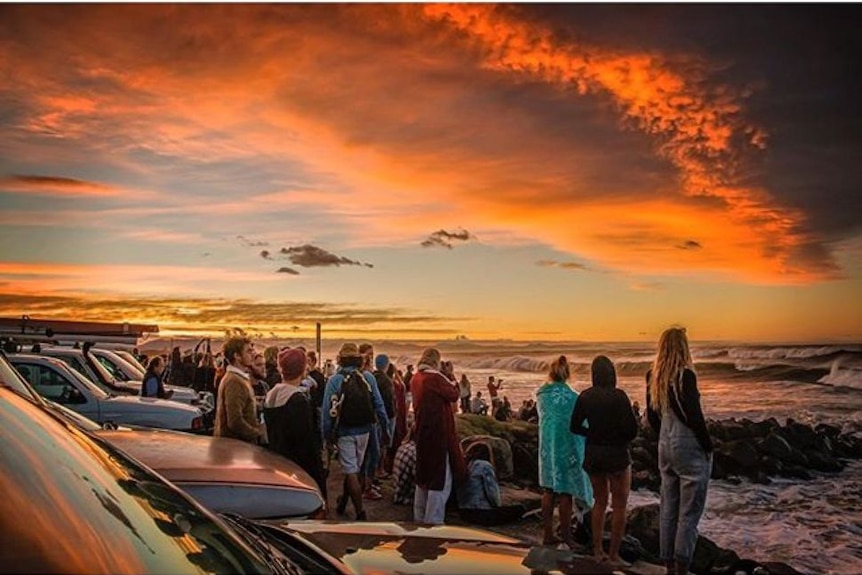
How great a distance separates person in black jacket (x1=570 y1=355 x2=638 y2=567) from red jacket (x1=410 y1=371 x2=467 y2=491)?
1208 millimetres

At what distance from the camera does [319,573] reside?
6.50ft

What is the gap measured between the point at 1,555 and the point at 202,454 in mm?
3520

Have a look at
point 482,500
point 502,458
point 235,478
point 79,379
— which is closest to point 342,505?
point 482,500

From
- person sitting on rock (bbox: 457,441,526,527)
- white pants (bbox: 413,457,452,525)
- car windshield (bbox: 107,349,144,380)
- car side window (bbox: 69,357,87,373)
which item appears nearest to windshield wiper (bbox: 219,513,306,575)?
white pants (bbox: 413,457,452,525)

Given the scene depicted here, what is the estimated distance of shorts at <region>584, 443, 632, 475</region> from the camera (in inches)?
272

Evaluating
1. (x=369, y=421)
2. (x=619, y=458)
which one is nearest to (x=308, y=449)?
(x=369, y=421)

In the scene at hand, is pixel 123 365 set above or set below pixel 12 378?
below

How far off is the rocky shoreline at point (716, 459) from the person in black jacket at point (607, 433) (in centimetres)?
112

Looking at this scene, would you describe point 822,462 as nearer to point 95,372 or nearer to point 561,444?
point 561,444

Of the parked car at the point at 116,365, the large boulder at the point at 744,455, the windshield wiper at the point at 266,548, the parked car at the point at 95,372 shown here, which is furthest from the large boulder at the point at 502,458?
the windshield wiper at the point at 266,548

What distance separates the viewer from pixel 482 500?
9.05m

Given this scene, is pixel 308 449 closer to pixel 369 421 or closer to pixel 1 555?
pixel 369 421

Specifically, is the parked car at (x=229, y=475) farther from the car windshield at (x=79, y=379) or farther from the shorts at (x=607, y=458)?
the car windshield at (x=79, y=379)

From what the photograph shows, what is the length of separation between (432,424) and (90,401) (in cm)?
545
